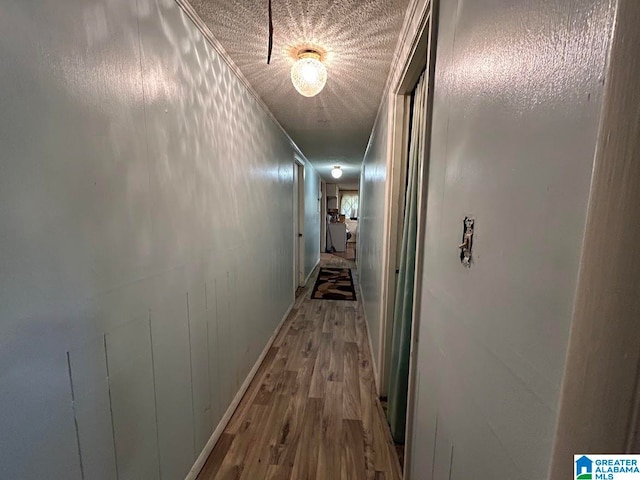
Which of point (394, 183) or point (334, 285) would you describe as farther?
point (334, 285)

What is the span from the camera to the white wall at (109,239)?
607mm

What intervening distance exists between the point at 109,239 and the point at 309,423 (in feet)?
5.12

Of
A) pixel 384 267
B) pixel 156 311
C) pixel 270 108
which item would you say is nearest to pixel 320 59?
pixel 270 108

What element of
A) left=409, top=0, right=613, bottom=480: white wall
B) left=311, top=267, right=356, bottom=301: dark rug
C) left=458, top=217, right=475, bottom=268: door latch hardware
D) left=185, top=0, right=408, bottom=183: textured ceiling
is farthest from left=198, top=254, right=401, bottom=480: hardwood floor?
left=185, top=0, right=408, bottom=183: textured ceiling

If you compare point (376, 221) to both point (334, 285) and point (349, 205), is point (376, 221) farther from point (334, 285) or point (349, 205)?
point (349, 205)

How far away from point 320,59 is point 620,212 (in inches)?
66.5

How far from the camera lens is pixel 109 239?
83cm

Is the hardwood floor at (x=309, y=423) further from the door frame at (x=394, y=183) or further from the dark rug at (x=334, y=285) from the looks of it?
the dark rug at (x=334, y=285)

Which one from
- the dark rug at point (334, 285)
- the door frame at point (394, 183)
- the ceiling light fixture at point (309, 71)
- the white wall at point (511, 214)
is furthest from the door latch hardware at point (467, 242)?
the dark rug at point (334, 285)

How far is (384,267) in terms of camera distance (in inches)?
74.0

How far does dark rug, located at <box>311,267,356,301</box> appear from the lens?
416 centimetres

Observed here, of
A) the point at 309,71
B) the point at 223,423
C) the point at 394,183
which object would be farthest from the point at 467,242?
the point at 223,423

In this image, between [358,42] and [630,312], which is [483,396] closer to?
[630,312]

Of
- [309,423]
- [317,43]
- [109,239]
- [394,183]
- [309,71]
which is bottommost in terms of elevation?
[309,423]
